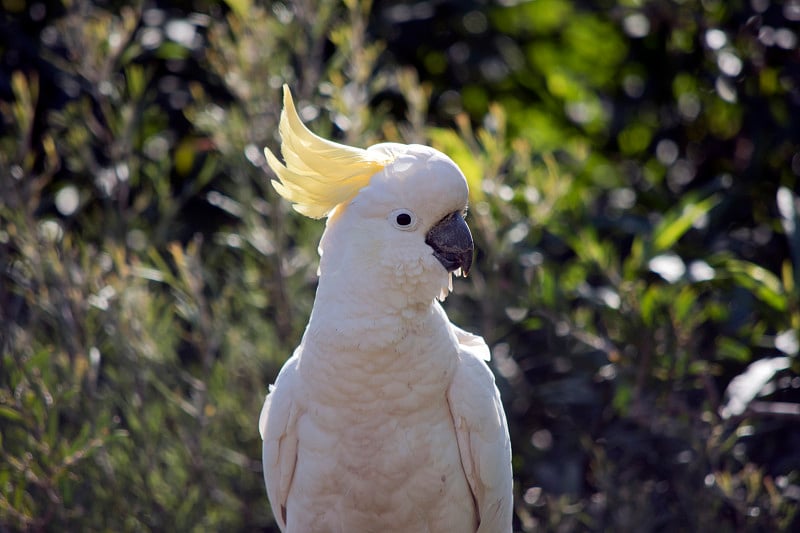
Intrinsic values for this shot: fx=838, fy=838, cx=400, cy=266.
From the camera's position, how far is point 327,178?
1.41 meters

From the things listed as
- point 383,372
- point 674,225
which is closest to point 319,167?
point 383,372

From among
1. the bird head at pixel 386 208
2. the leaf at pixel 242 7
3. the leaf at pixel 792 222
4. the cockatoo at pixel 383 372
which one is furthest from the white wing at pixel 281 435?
the leaf at pixel 792 222

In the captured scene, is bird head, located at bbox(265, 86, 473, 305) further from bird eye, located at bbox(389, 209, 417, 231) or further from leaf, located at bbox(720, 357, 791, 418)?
leaf, located at bbox(720, 357, 791, 418)

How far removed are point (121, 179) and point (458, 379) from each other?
119 centimetres

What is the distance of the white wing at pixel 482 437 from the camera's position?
1507 millimetres

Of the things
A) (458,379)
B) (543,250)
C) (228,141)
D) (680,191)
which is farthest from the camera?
(680,191)

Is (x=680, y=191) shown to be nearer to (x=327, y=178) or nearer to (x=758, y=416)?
(x=758, y=416)

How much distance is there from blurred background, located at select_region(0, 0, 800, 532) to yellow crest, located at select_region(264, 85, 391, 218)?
0.55m

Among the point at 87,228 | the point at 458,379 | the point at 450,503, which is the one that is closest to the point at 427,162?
the point at 458,379

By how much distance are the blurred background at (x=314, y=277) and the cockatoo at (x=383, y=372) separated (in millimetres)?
467

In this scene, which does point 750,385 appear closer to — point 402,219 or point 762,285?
point 762,285

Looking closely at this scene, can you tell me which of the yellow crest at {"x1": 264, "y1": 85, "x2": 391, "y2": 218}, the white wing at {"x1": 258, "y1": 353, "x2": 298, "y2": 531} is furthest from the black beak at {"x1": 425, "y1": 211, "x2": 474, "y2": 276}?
the white wing at {"x1": 258, "y1": 353, "x2": 298, "y2": 531}

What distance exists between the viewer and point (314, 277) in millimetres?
2246

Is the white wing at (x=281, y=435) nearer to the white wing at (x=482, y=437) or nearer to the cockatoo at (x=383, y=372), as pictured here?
the cockatoo at (x=383, y=372)
